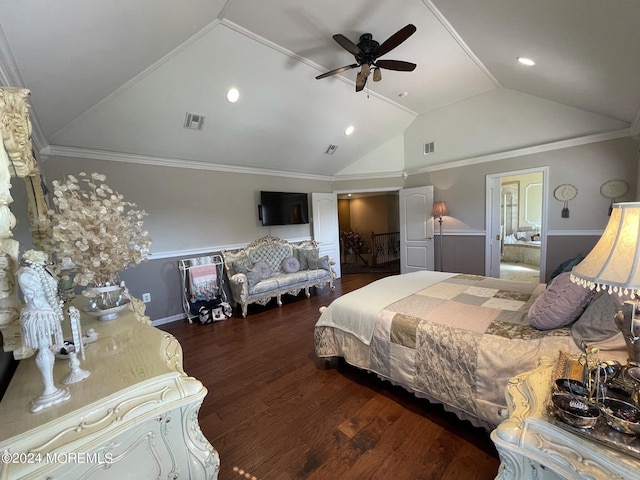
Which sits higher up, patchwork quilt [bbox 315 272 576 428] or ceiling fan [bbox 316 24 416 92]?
ceiling fan [bbox 316 24 416 92]

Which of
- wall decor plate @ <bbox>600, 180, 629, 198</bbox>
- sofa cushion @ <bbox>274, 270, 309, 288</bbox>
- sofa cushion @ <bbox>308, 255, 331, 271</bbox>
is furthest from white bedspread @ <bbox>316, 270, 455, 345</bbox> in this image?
wall decor plate @ <bbox>600, 180, 629, 198</bbox>

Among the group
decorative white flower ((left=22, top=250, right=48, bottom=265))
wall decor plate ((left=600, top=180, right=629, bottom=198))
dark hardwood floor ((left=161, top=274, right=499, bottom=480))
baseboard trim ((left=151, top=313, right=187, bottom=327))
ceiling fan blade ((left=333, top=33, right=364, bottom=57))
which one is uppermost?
ceiling fan blade ((left=333, top=33, right=364, bottom=57))

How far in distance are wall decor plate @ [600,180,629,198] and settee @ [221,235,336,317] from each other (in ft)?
13.9

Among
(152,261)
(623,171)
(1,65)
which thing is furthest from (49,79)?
(623,171)

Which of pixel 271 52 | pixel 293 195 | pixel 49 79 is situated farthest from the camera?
pixel 293 195

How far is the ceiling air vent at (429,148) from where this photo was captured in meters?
5.46

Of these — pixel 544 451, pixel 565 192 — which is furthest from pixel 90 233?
pixel 565 192

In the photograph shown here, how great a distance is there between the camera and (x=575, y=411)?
0.82 metres

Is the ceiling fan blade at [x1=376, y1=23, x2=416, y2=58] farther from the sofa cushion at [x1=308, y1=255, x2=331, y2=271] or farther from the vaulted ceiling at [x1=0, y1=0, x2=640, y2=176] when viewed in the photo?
the sofa cushion at [x1=308, y1=255, x2=331, y2=271]

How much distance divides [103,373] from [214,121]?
355 cm

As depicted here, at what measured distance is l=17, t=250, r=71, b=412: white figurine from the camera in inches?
29.8

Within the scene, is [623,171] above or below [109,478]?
above

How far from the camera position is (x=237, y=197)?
188 inches

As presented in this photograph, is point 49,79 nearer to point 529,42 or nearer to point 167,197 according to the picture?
point 167,197
